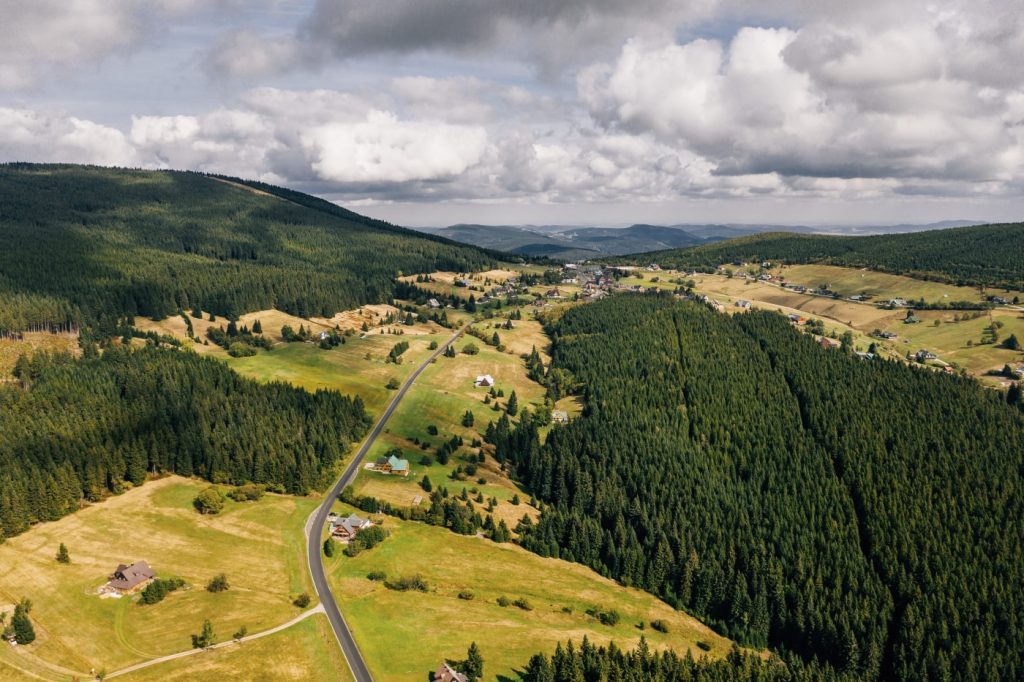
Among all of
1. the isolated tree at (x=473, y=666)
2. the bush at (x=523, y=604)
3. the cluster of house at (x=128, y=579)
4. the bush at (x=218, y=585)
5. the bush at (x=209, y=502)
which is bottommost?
the bush at (x=523, y=604)

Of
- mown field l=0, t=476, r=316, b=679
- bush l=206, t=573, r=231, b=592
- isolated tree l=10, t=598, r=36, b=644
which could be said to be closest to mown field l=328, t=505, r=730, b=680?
mown field l=0, t=476, r=316, b=679

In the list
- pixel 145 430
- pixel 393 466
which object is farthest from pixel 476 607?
pixel 145 430

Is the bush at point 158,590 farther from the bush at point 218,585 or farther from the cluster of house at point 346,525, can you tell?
the cluster of house at point 346,525

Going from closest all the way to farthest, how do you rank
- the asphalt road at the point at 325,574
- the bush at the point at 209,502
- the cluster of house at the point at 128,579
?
the asphalt road at the point at 325,574 → the cluster of house at the point at 128,579 → the bush at the point at 209,502

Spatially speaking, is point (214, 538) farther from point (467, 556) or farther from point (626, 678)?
point (626, 678)

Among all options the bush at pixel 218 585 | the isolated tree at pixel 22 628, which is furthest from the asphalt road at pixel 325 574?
the isolated tree at pixel 22 628

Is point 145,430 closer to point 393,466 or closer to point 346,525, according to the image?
point 393,466
